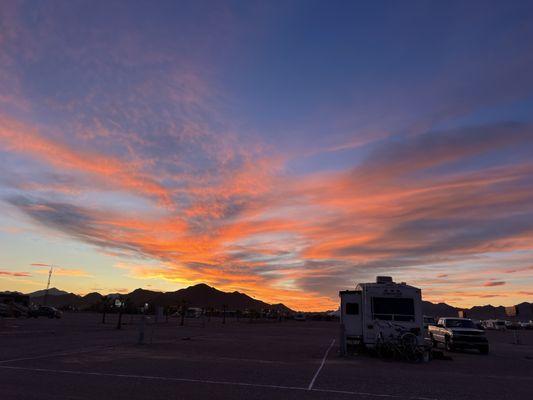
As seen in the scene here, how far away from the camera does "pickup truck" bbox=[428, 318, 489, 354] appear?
2716 centimetres

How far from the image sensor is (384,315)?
861 inches

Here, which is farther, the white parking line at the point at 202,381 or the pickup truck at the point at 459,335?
the pickup truck at the point at 459,335

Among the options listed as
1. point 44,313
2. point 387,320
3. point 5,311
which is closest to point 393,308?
point 387,320

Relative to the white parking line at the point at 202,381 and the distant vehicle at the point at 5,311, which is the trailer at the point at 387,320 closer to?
the white parking line at the point at 202,381

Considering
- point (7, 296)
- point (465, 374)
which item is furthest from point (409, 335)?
point (7, 296)

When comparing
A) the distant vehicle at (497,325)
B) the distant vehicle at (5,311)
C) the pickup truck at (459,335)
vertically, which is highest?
the distant vehicle at (497,325)

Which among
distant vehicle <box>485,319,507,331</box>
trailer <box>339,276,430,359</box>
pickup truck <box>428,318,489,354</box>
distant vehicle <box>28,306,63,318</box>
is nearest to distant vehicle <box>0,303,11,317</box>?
distant vehicle <box>28,306,63,318</box>

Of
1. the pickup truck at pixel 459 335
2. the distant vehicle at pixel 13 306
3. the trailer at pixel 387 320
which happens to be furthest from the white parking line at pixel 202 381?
the distant vehicle at pixel 13 306

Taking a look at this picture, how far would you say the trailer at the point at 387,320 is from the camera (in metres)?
20.9

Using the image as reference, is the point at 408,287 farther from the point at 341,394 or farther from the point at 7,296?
the point at 7,296

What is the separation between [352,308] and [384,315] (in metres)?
1.81

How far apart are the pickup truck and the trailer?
7.61 m

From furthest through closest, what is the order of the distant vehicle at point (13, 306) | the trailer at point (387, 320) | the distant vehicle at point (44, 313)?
the distant vehicle at point (44, 313) → the distant vehicle at point (13, 306) → the trailer at point (387, 320)

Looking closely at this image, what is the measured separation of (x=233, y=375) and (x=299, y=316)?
10823 cm
